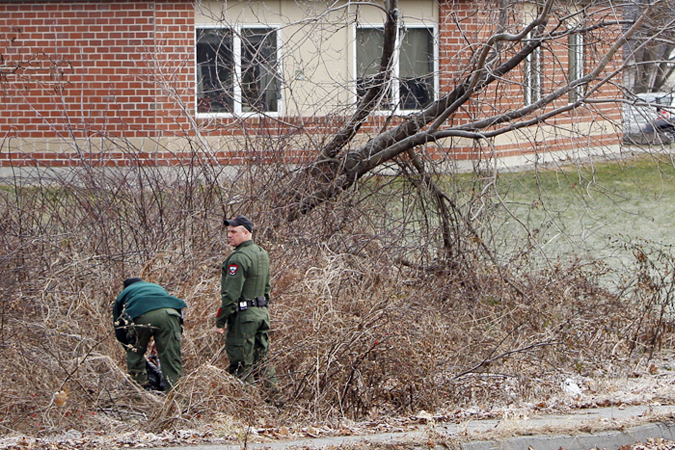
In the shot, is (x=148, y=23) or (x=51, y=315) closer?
(x=51, y=315)

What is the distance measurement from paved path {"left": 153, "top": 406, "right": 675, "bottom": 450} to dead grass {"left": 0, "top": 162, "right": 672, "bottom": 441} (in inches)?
23.1

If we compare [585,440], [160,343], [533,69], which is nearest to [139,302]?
[160,343]

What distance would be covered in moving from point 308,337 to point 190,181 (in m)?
3.54

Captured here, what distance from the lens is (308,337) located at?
24.4ft

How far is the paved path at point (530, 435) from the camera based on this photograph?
17.5ft

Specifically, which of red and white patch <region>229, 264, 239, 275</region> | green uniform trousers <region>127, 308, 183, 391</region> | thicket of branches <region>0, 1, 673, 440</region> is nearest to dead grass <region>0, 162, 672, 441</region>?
thicket of branches <region>0, 1, 673, 440</region>

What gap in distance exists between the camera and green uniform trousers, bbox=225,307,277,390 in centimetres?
686

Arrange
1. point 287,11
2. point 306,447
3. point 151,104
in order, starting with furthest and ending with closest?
point 287,11
point 151,104
point 306,447

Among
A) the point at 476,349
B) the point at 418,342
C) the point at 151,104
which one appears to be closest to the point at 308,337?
the point at 418,342

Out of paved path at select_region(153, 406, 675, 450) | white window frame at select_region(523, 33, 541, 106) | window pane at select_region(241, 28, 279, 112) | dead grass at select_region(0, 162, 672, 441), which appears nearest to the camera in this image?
paved path at select_region(153, 406, 675, 450)

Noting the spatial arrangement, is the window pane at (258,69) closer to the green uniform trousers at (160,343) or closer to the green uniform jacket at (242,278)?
the green uniform jacket at (242,278)

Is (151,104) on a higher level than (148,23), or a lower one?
lower

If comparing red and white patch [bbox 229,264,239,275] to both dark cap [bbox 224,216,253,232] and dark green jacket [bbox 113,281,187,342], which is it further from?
dark green jacket [bbox 113,281,187,342]

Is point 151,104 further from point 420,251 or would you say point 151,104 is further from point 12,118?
point 420,251
